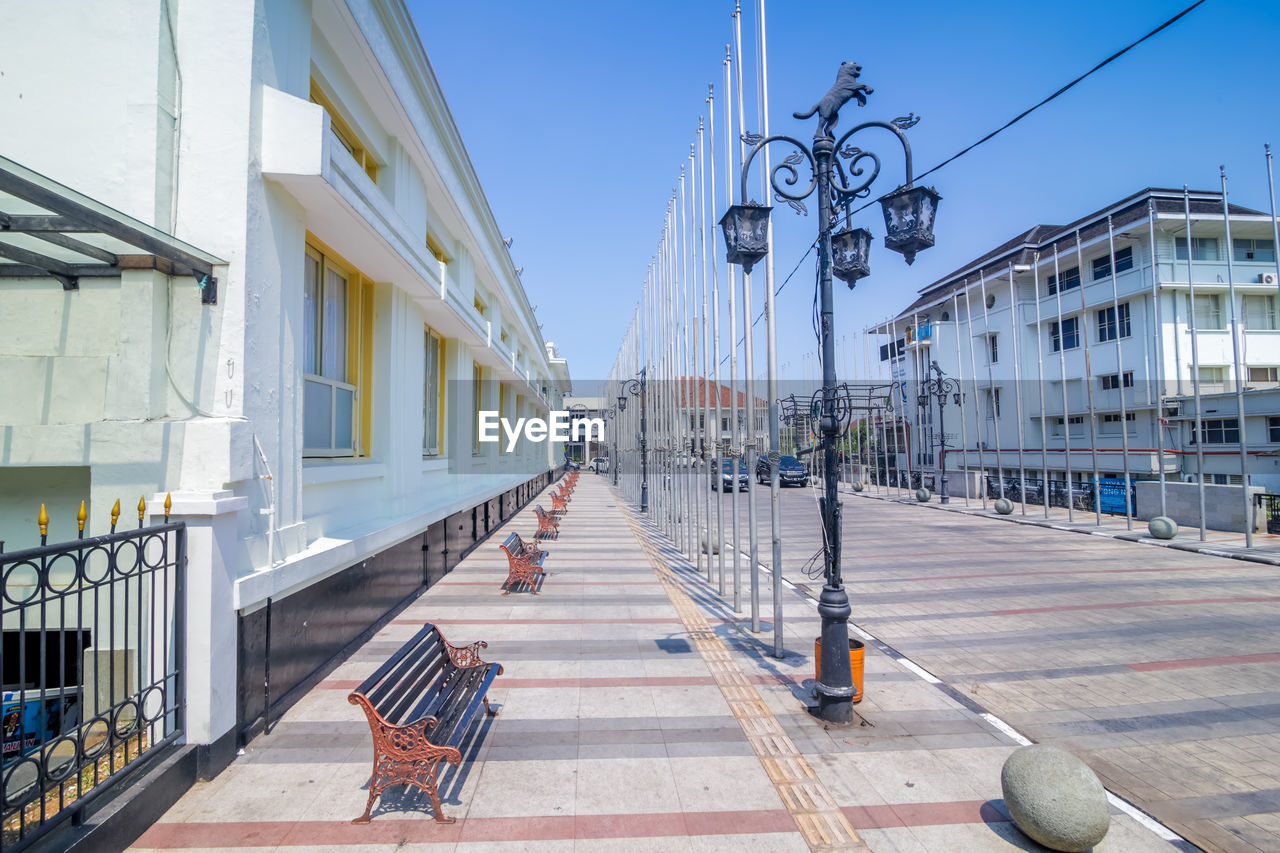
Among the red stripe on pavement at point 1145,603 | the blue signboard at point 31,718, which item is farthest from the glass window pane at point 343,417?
the red stripe on pavement at point 1145,603

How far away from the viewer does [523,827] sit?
12.4ft

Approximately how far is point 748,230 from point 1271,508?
17976 millimetres

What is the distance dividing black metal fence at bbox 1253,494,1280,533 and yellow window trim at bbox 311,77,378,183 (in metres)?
20.6

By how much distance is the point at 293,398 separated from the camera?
18.5ft

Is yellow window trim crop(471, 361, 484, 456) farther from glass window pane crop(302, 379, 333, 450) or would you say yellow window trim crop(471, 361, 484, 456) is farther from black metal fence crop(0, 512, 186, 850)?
black metal fence crop(0, 512, 186, 850)

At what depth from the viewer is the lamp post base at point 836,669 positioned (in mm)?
5242

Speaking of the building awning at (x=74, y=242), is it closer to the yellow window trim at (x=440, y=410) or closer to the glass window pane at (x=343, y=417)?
the glass window pane at (x=343, y=417)

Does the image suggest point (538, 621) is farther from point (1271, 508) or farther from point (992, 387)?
point (992, 387)

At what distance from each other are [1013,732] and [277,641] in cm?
603

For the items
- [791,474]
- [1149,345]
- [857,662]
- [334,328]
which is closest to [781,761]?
[857,662]

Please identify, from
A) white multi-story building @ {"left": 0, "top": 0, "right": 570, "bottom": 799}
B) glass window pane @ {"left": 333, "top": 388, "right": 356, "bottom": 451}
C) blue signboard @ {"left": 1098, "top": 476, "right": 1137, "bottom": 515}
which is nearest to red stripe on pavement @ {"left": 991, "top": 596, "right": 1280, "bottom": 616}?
white multi-story building @ {"left": 0, "top": 0, "right": 570, "bottom": 799}

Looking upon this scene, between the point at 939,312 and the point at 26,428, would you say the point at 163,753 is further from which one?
the point at 939,312

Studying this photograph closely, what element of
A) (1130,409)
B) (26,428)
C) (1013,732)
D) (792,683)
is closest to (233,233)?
(26,428)

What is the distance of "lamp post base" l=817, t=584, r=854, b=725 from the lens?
5242mm
